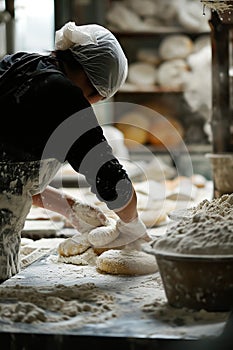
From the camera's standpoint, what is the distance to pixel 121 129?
6.37 m

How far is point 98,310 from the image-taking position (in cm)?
188

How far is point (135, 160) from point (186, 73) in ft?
3.05

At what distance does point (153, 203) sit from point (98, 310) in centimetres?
204

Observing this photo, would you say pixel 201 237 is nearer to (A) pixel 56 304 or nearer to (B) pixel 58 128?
(A) pixel 56 304

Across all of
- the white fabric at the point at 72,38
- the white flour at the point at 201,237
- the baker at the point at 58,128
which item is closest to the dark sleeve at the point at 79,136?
the baker at the point at 58,128

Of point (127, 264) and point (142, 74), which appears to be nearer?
point (127, 264)

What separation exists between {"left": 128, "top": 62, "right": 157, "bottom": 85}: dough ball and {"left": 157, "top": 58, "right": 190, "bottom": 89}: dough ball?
8 centimetres

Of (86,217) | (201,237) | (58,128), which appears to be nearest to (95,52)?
(58,128)

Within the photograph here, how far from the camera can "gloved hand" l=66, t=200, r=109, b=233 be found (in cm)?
279

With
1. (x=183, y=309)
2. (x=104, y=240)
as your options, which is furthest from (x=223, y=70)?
(x=183, y=309)

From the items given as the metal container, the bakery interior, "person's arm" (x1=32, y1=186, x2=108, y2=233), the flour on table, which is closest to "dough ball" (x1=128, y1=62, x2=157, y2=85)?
the bakery interior

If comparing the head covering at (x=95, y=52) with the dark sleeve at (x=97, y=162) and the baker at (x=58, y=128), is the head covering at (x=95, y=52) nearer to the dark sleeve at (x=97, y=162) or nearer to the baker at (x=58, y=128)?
the baker at (x=58, y=128)

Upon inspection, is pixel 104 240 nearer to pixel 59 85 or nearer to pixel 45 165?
pixel 45 165

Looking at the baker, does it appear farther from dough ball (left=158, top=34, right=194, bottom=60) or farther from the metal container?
dough ball (left=158, top=34, right=194, bottom=60)
